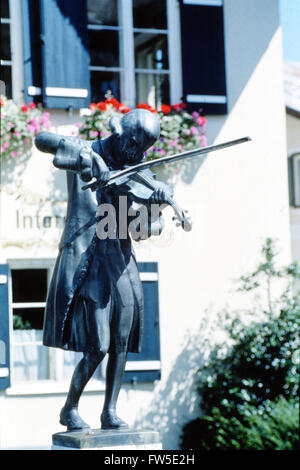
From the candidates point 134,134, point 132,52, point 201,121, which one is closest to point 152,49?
point 132,52

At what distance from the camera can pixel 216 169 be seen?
10.6 metres

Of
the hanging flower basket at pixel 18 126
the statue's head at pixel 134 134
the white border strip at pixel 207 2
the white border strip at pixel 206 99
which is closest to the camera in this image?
the statue's head at pixel 134 134

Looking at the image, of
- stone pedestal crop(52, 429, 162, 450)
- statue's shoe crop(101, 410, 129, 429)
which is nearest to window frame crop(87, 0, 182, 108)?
statue's shoe crop(101, 410, 129, 429)

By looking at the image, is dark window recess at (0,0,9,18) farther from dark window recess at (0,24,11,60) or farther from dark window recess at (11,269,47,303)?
dark window recess at (11,269,47,303)

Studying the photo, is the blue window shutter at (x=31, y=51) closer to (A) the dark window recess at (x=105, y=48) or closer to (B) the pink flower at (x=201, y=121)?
(A) the dark window recess at (x=105, y=48)

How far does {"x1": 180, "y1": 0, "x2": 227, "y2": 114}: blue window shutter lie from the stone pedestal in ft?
17.1

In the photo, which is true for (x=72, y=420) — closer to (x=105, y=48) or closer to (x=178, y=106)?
(x=178, y=106)

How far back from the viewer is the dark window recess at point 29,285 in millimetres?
9906

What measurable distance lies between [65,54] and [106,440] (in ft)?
16.8

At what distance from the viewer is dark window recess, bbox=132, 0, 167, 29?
10.8 metres

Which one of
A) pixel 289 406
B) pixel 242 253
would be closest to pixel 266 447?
pixel 289 406

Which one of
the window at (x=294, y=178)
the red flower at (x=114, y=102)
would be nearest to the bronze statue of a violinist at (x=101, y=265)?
the red flower at (x=114, y=102)

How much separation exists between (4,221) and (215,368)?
2276 mm

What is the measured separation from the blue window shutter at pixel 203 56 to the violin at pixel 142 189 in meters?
4.70
